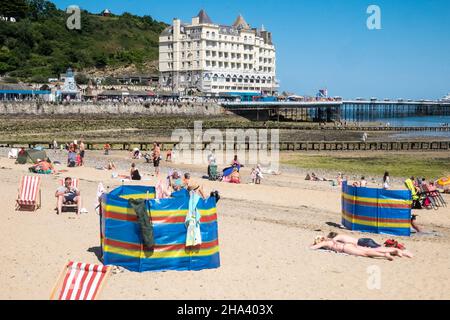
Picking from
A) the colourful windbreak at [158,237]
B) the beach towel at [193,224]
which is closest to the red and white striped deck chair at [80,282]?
the colourful windbreak at [158,237]

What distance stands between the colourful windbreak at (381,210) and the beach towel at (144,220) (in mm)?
5122

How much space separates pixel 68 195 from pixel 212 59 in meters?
82.6

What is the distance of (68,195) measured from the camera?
46.9ft

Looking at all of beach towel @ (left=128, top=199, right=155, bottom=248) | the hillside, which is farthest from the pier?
beach towel @ (left=128, top=199, right=155, bottom=248)

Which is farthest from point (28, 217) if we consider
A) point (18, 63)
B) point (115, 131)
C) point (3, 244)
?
point (18, 63)

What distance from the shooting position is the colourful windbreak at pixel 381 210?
12.5 metres

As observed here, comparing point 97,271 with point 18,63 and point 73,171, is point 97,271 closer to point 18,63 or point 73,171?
point 73,171

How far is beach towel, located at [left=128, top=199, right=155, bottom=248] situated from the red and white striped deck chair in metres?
1.11

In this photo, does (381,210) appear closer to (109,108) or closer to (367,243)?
(367,243)

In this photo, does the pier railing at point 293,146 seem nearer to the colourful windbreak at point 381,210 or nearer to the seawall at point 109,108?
the colourful windbreak at point 381,210

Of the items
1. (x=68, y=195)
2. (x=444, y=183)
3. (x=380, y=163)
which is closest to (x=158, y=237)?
(x=68, y=195)

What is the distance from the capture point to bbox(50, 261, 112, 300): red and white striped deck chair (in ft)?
25.8

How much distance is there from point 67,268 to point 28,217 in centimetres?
586
